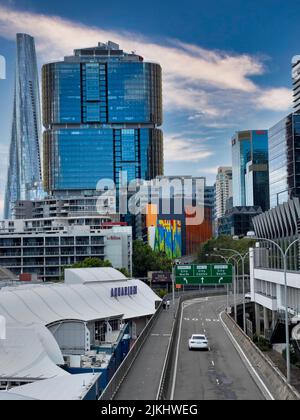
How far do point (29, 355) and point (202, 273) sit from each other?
43836mm

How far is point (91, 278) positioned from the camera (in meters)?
67.1

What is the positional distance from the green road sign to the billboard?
10297cm

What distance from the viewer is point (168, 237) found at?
182375 mm

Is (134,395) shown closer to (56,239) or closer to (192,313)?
(192,313)

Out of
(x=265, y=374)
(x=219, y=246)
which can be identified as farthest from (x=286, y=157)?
(x=265, y=374)

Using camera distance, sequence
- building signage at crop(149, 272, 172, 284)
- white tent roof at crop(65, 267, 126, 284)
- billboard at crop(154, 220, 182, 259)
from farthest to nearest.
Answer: billboard at crop(154, 220, 182, 259), building signage at crop(149, 272, 172, 284), white tent roof at crop(65, 267, 126, 284)

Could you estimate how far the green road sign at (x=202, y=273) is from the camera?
7581 cm

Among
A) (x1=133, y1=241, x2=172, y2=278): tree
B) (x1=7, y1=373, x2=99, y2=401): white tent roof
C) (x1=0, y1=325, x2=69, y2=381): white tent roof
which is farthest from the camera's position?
(x1=133, y1=241, x2=172, y2=278): tree

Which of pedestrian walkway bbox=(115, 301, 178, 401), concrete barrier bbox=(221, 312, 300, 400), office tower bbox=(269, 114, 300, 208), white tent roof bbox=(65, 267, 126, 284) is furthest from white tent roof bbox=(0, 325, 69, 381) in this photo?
office tower bbox=(269, 114, 300, 208)

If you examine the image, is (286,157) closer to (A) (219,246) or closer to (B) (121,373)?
(A) (219,246)

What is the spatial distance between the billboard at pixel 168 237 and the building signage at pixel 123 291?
106573 mm

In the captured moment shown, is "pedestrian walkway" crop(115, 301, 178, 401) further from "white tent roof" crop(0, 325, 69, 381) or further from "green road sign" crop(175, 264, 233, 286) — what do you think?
"green road sign" crop(175, 264, 233, 286)

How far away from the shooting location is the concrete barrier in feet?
88.2
